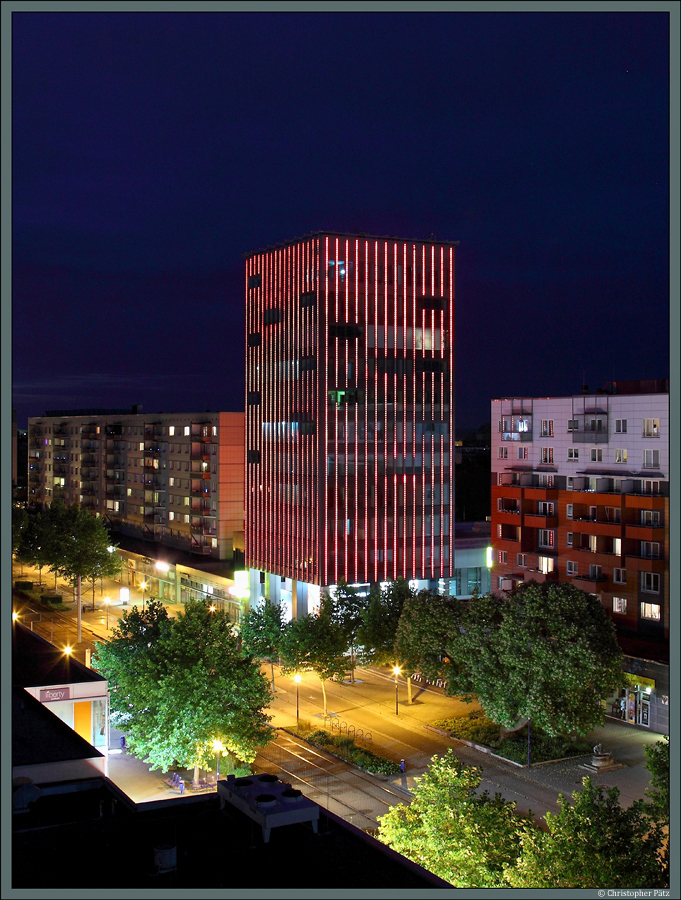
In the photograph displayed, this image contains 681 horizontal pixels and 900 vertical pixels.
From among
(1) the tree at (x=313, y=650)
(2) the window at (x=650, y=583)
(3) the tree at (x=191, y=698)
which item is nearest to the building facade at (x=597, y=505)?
(2) the window at (x=650, y=583)

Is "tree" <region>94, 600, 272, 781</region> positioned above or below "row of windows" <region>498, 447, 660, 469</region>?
below

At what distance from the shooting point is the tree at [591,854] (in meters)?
23.2

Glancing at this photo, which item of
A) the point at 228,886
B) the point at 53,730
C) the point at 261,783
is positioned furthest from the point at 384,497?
the point at 228,886

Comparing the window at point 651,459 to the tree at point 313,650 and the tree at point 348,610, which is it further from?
the tree at point 313,650

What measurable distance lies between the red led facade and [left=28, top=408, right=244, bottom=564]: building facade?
1948cm

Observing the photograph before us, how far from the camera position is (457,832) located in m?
26.6

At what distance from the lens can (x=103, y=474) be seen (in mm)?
125125

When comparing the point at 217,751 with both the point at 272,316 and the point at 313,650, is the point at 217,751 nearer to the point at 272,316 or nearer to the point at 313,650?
the point at 313,650

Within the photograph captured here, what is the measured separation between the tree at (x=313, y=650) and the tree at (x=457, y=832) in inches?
979

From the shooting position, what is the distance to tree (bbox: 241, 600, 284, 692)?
54906mm

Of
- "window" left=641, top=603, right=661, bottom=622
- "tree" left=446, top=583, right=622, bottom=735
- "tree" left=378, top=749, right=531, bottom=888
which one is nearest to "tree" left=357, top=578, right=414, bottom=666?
"tree" left=446, top=583, right=622, bottom=735

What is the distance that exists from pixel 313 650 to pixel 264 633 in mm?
4848

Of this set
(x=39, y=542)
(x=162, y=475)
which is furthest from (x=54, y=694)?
(x=162, y=475)

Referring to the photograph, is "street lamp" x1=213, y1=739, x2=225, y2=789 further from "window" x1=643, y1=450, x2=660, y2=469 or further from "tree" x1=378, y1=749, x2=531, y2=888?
"window" x1=643, y1=450, x2=660, y2=469
